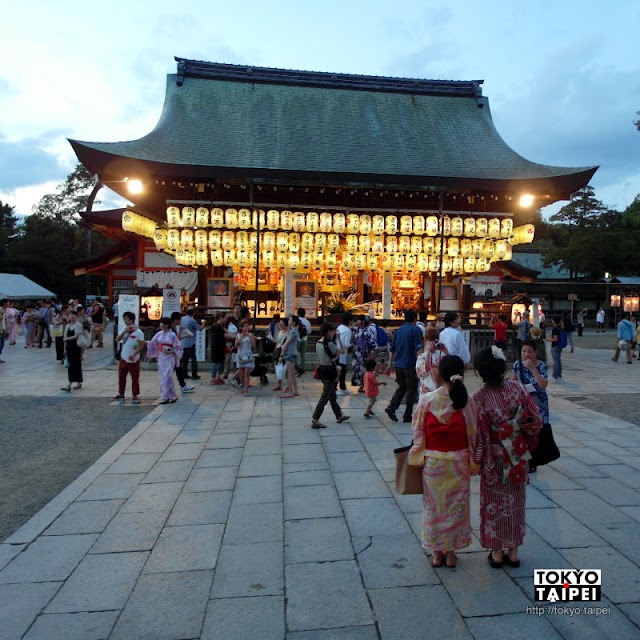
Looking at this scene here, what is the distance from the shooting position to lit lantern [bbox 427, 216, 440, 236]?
631 inches

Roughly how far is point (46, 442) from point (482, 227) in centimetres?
1345

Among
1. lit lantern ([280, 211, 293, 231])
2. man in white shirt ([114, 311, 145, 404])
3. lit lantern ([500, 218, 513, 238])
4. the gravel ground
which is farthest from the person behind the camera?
lit lantern ([500, 218, 513, 238])

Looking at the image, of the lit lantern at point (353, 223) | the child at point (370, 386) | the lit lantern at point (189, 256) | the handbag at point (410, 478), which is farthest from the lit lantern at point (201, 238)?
the handbag at point (410, 478)

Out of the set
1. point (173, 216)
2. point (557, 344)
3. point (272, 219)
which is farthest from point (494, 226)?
point (173, 216)

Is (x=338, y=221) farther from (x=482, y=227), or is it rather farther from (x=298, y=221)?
(x=482, y=227)

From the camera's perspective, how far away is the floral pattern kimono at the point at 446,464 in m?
3.45

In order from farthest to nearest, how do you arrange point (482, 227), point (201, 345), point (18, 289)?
point (18, 289) → point (482, 227) → point (201, 345)

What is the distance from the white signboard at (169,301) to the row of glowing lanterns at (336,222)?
2.19 metres

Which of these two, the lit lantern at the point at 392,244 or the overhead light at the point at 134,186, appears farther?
the lit lantern at the point at 392,244

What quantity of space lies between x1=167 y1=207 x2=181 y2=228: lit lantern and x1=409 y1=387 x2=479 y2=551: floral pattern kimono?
1331 cm

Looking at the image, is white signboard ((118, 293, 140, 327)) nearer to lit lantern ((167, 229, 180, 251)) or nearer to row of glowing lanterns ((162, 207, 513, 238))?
lit lantern ((167, 229, 180, 251))

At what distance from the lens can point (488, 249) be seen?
661 inches

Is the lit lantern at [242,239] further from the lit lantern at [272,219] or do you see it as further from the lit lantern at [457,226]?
the lit lantern at [457,226]

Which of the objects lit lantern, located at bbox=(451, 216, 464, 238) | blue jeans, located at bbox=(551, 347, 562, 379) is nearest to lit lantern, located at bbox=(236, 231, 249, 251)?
lit lantern, located at bbox=(451, 216, 464, 238)
